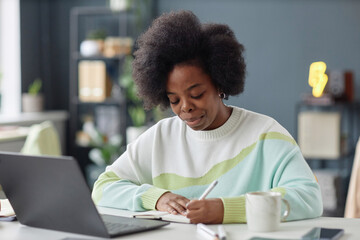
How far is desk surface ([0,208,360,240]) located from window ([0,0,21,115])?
3.84m

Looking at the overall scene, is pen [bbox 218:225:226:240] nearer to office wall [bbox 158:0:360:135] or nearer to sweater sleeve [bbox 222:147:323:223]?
sweater sleeve [bbox 222:147:323:223]

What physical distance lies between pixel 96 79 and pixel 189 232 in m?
3.78

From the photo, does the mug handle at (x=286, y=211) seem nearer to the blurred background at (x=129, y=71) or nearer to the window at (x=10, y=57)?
the blurred background at (x=129, y=71)

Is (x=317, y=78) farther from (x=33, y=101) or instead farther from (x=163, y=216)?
(x=163, y=216)

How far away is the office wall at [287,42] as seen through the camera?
176 inches

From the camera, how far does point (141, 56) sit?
194 centimetres

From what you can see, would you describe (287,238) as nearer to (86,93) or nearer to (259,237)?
(259,237)

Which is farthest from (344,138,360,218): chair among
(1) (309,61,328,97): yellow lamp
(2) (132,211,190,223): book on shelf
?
(1) (309,61,328,97): yellow lamp

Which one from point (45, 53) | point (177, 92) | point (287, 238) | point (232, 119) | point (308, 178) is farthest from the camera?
point (45, 53)

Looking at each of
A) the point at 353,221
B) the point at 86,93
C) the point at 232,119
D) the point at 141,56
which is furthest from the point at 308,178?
the point at 86,93

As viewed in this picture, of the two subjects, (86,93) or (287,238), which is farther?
(86,93)

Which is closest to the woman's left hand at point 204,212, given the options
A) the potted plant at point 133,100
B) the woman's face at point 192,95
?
the woman's face at point 192,95

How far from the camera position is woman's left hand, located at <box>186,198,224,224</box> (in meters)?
1.50

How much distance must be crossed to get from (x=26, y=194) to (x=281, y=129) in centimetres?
82
